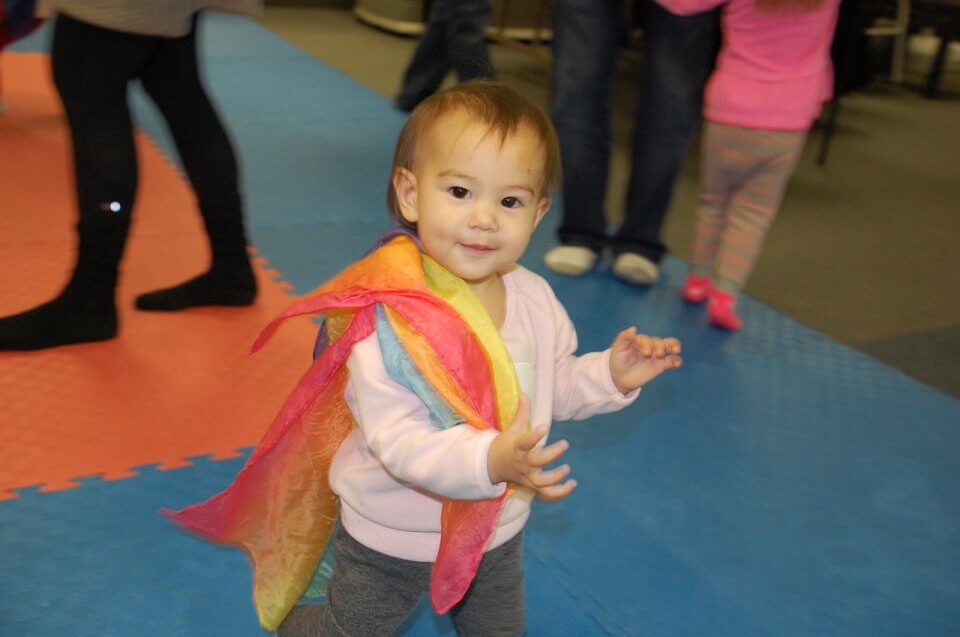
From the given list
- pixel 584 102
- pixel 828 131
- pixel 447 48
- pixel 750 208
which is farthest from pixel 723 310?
pixel 828 131

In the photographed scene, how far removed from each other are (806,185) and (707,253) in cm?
157

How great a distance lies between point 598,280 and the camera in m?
2.86

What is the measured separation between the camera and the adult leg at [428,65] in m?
4.19

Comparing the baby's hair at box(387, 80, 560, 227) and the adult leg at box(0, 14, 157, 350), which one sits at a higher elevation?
the baby's hair at box(387, 80, 560, 227)

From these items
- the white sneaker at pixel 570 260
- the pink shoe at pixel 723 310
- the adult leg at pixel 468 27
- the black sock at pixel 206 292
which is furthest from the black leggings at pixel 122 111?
the adult leg at pixel 468 27

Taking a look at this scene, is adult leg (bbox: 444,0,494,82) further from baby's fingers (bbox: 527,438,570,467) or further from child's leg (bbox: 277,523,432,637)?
baby's fingers (bbox: 527,438,570,467)

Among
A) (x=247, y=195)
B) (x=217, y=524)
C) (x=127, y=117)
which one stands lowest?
(x=247, y=195)

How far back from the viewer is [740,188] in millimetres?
2689

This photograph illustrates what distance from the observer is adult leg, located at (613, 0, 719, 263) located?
8.79 ft

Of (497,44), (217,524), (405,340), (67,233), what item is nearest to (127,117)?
(67,233)

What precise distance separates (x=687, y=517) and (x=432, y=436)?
3.06 feet

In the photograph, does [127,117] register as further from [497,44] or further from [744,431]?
[497,44]

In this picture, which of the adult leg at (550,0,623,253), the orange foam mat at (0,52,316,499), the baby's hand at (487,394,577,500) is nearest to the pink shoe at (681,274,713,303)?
the adult leg at (550,0,623,253)

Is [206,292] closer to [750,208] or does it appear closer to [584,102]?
[584,102]
